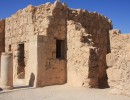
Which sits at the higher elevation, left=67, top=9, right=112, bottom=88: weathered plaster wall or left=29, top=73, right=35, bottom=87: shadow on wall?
left=67, top=9, right=112, bottom=88: weathered plaster wall

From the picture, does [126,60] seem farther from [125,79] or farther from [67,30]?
[67,30]

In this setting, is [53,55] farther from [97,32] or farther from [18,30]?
[97,32]

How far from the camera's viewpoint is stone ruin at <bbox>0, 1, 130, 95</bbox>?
13.7 m

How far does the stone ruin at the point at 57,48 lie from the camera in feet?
44.8

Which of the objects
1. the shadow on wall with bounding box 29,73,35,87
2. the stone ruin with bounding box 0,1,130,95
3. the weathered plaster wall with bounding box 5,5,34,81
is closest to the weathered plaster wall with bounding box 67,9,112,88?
the stone ruin with bounding box 0,1,130,95

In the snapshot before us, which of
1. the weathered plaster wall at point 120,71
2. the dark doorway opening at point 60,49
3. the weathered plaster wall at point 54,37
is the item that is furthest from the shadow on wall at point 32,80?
the weathered plaster wall at point 120,71

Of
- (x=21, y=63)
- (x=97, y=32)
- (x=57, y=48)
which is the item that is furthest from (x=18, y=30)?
(x=97, y=32)

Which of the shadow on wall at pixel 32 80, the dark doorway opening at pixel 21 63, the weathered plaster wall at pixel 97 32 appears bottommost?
the shadow on wall at pixel 32 80

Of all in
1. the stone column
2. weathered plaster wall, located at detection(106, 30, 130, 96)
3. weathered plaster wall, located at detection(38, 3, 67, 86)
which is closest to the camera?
weathered plaster wall, located at detection(106, 30, 130, 96)

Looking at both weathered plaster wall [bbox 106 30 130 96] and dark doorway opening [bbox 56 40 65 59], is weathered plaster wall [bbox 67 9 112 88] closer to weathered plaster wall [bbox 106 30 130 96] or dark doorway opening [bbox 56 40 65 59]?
dark doorway opening [bbox 56 40 65 59]

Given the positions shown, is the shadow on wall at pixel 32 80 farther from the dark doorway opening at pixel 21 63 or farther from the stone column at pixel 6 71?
the dark doorway opening at pixel 21 63

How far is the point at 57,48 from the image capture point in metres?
16.0

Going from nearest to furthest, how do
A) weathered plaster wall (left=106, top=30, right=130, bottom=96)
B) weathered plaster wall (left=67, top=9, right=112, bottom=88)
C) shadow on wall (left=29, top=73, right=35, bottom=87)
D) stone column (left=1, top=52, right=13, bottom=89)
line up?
weathered plaster wall (left=106, top=30, right=130, bottom=96) < stone column (left=1, top=52, right=13, bottom=89) < shadow on wall (left=29, top=73, right=35, bottom=87) < weathered plaster wall (left=67, top=9, right=112, bottom=88)

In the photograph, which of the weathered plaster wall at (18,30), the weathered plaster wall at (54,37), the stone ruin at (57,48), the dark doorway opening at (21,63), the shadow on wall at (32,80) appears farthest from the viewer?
the dark doorway opening at (21,63)
